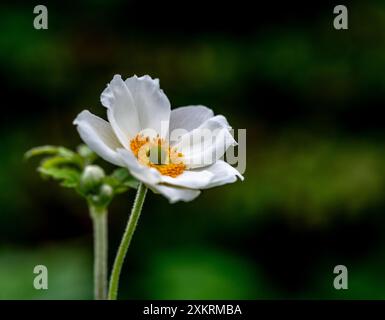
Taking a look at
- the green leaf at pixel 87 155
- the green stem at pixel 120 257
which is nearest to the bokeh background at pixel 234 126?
the green leaf at pixel 87 155

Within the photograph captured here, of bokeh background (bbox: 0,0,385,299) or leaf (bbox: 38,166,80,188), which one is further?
bokeh background (bbox: 0,0,385,299)

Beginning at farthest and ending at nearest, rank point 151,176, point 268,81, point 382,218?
point 268,81, point 382,218, point 151,176

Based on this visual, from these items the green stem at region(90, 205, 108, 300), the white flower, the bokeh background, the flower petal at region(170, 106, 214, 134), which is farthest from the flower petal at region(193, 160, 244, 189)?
the bokeh background

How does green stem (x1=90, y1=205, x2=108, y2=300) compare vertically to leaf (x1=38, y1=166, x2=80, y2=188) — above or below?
below

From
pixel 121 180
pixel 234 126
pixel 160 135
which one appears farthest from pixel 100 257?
pixel 234 126

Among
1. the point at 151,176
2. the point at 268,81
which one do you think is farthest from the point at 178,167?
the point at 268,81

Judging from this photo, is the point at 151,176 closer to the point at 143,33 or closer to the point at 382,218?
the point at 382,218

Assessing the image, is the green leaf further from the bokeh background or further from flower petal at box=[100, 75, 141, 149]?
the bokeh background
